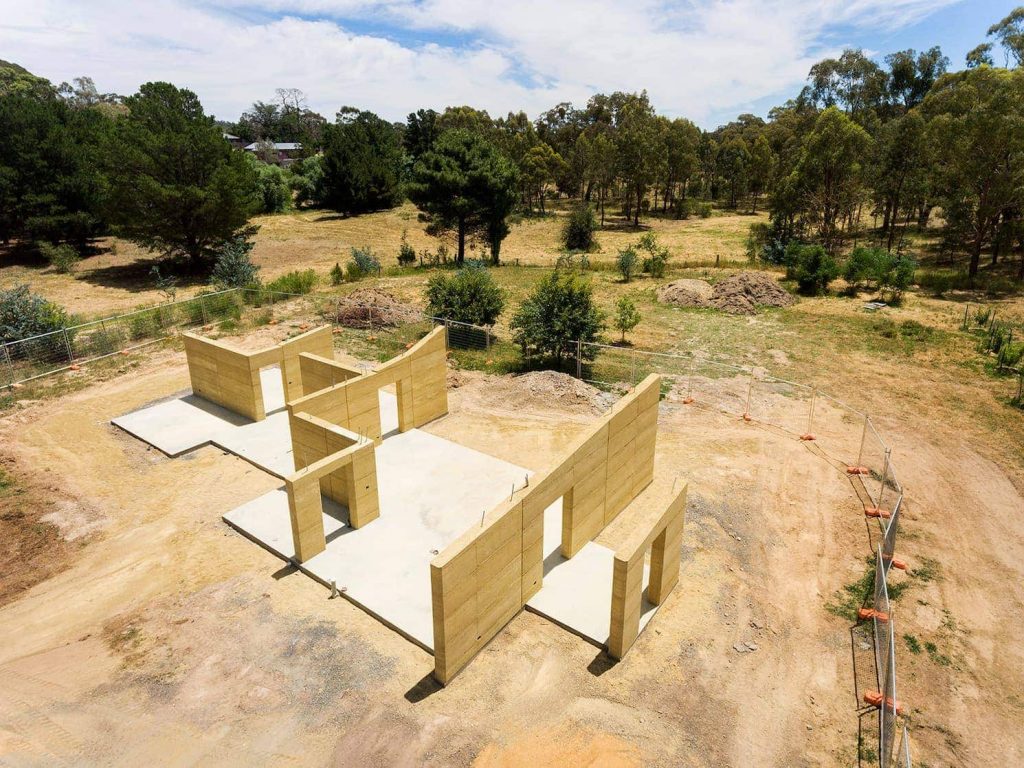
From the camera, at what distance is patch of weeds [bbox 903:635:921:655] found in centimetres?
1045

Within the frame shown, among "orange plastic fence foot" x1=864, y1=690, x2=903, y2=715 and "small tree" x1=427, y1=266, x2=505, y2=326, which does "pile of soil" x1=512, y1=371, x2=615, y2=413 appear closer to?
"small tree" x1=427, y1=266, x2=505, y2=326

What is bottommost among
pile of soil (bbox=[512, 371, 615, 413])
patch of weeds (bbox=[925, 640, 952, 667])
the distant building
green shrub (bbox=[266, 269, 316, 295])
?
patch of weeds (bbox=[925, 640, 952, 667])

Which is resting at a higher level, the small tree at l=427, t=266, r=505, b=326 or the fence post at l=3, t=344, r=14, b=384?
the small tree at l=427, t=266, r=505, b=326

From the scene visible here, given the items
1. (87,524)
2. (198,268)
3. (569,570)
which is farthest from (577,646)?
(198,268)

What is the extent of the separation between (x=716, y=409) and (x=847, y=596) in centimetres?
864

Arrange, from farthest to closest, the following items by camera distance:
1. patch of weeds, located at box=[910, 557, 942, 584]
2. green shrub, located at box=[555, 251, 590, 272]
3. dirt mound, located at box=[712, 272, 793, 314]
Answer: green shrub, located at box=[555, 251, 590, 272], dirt mound, located at box=[712, 272, 793, 314], patch of weeds, located at box=[910, 557, 942, 584]

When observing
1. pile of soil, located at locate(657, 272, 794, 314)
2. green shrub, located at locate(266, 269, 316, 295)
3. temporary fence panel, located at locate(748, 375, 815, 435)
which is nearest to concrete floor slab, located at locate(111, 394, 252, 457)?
green shrub, located at locate(266, 269, 316, 295)

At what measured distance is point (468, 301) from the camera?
2530 centimetres

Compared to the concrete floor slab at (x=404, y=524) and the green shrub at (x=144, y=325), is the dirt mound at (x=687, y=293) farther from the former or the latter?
the green shrub at (x=144, y=325)

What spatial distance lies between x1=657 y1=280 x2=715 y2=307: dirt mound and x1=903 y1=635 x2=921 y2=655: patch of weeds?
21.4 meters

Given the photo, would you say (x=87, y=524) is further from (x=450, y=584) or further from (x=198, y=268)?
(x=198, y=268)

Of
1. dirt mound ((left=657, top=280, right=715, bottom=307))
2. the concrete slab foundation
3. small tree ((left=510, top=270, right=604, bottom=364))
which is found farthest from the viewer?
dirt mound ((left=657, top=280, right=715, bottom=307))

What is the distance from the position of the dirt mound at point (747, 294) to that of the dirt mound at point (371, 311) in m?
14.6

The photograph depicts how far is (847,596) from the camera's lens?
11758 mm
